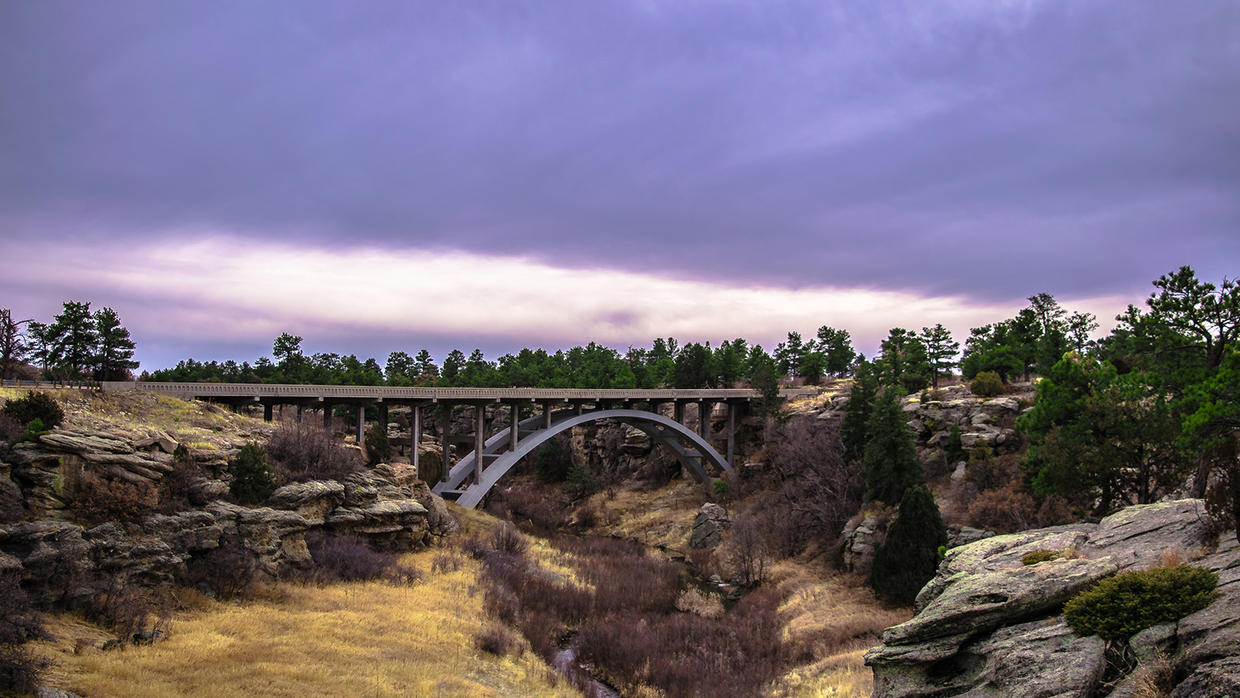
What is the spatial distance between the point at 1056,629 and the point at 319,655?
1733 cm

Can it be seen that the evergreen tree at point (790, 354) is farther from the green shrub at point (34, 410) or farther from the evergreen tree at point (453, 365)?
the green shrub at point (34, 410)

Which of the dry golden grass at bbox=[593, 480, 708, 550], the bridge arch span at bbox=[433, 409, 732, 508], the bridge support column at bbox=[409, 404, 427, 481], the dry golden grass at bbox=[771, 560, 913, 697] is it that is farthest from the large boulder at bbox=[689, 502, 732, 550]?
the bridge support column at bbox=[409, 404, 427, 481]

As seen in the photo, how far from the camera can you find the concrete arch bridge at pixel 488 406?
34250 millimetres

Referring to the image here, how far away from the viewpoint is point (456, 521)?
1508 inches

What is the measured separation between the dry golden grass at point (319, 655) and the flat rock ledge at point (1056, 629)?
38.6 ft

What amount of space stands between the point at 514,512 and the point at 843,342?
193ft

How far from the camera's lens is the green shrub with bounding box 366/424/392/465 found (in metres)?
36.3

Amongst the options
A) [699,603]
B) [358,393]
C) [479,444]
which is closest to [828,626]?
[699,603]

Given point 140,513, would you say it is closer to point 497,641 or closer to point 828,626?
point 497,641

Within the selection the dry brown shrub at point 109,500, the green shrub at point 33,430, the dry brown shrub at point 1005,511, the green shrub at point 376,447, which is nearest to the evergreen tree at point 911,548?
the dry brown shrub at point 1005,511

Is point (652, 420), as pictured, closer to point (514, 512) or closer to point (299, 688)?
point (514, 512)

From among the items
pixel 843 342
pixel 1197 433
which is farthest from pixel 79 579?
pixel 843 342

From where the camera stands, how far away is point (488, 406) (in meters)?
48.3

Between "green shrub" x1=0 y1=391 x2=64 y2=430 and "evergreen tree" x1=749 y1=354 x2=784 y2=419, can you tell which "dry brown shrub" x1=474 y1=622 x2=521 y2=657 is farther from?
"evergreen tree" x1=749 y1=354 x2=784 y2=419
